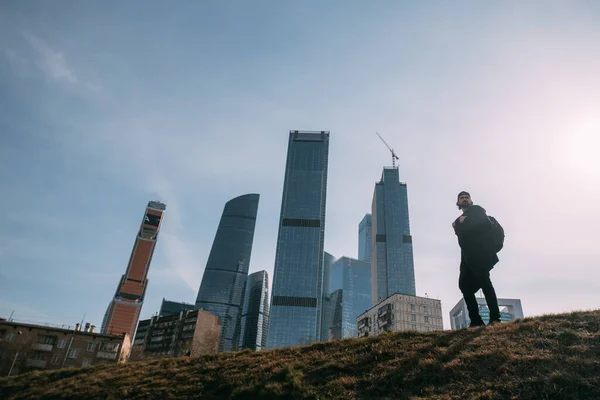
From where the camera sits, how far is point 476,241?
44.7ft

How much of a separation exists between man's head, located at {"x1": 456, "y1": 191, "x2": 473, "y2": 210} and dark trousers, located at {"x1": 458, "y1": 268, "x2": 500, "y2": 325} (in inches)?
93.1

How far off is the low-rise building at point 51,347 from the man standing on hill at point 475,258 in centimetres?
6356

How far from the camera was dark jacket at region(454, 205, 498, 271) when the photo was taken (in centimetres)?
1342

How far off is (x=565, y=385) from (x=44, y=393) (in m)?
16.5

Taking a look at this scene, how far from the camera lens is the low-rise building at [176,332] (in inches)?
4432

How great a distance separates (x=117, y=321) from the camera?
19375 centimetres

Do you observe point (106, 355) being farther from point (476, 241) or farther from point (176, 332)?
point (476, 241)

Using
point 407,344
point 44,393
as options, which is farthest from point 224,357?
point 407,344

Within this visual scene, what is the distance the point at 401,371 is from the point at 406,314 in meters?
103

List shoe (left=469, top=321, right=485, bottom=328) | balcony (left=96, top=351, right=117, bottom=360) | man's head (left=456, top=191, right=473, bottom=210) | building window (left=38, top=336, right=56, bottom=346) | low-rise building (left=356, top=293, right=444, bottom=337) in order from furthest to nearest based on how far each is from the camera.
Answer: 1. low-rise building (left=356, top=293, right=444, bottom=337)
2. balcony (left=96, top=351, right=117, bottom=360)
3. building window (left=38, top=336, right=56, bottom=346)
4. man's head (left=456, top=191, right=473, bottom=210)
5. shoe (left=469, top=321, right=485, bottom=328)

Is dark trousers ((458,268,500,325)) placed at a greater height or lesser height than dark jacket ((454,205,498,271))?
lesser

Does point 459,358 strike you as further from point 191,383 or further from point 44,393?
point 44,393

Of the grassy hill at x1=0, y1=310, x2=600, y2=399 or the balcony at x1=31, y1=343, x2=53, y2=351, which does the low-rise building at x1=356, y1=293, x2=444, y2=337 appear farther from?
the grassy hill at x1=0, y1=310, x2=600, y2=399

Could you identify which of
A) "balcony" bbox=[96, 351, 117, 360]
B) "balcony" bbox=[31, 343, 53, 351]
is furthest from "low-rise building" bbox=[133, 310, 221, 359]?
"balcony" bbox=[31, 343, 53, 351]
